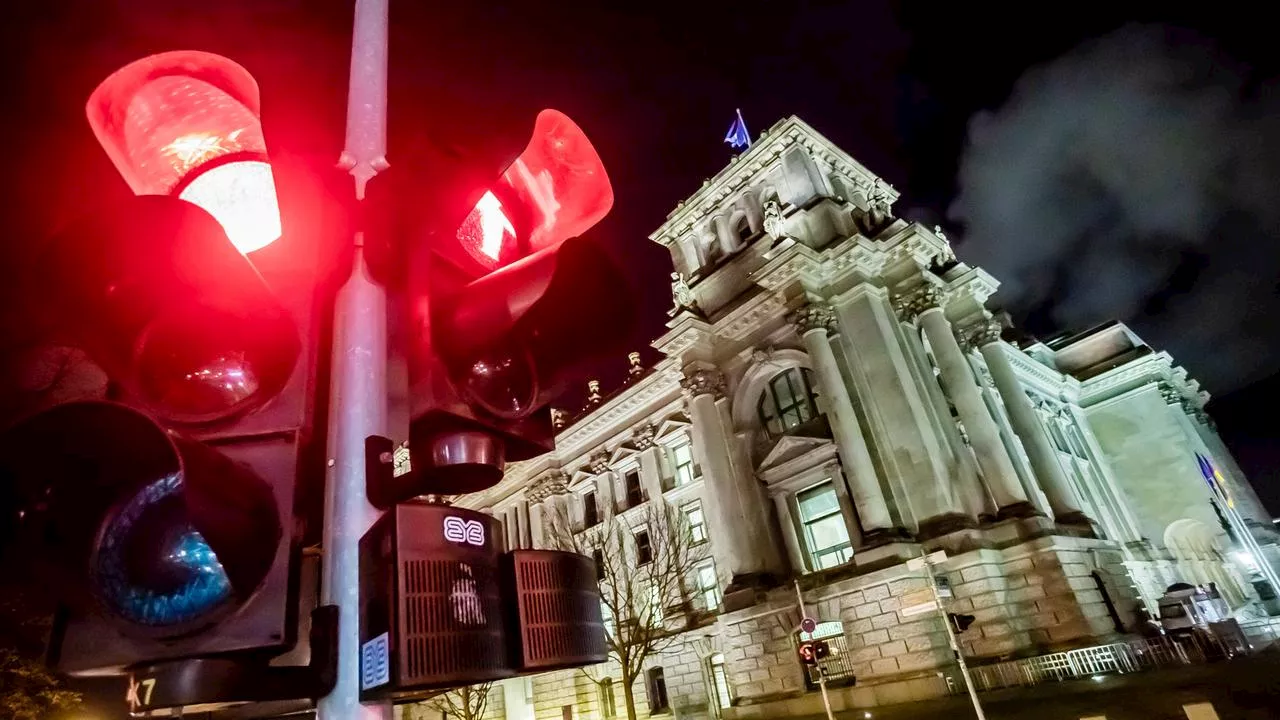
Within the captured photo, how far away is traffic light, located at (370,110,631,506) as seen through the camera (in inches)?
84.2

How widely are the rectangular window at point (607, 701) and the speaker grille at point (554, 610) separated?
1404 inches

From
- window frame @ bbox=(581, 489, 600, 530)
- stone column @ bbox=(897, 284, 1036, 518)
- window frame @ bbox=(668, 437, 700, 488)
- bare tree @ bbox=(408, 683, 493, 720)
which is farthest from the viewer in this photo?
window frame @ bbox=(581, 489, 600, 530)

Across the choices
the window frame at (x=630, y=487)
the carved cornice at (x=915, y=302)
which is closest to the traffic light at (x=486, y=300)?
the carved cornice at (x=915, y=302)

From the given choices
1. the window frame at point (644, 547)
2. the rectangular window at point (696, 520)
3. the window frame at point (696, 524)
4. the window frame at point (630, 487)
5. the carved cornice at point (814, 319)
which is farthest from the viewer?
the window frame at point (630, 487)

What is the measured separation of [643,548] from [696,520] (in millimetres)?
3858

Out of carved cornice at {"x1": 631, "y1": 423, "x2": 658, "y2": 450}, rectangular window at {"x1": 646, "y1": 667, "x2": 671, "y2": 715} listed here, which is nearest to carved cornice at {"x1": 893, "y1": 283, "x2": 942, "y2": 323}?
carved cornice at {"x1": 631, "y1": 423, "x2": 658, "y2": 450}

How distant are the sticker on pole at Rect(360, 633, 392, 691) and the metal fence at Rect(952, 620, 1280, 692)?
23.5 metres

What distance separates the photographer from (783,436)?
Result: 2850cm

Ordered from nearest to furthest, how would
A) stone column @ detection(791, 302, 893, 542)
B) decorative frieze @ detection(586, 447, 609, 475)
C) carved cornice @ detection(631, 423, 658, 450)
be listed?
1. stone column @ detection(791, 302, 893, 542)
2. carved cornice @ detection(631, 423, 658, 450)
3. decorative frieze @ detection(586, 447, 609, 475)

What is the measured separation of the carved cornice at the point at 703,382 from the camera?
31188mm

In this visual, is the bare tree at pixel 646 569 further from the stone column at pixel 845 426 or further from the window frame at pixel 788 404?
the stone column at pixel 845 426

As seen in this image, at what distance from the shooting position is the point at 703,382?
31203mm

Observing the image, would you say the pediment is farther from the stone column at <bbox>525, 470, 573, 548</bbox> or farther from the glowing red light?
the glowing red light

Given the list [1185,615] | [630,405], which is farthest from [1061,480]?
[630,405]
